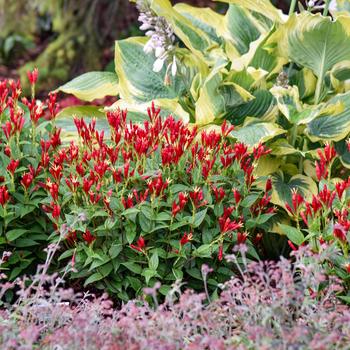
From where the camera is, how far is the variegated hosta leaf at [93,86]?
4133mm

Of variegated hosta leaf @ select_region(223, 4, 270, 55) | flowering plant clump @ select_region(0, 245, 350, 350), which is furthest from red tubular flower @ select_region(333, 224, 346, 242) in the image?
variegated hosta leaf @ select_region(223, 4, 270, 55)

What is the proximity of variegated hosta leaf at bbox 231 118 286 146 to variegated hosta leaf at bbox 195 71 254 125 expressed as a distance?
154mm

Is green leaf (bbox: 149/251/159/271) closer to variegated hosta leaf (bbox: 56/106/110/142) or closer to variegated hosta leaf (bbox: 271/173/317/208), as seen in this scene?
variegated hosta leaf (bbox: 271/173/317/208)

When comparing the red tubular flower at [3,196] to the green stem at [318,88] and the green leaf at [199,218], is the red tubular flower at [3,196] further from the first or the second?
the green stem at [318,88]

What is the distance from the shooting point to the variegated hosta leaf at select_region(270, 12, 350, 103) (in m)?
3.56

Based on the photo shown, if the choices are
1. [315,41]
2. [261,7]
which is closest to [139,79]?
[261,7]

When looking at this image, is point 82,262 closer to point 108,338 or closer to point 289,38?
point 108,338

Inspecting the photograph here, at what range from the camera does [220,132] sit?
11.4 feet

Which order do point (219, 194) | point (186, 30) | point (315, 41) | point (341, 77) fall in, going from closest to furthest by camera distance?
point (219, 194) < point (315, 41) < point (341, 77) < point (186, 30)

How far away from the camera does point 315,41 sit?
3.63 metres

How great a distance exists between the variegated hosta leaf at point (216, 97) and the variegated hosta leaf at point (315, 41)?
316 mm

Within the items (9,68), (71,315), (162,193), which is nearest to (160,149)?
(162,193)

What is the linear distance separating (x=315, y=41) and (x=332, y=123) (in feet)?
1.26

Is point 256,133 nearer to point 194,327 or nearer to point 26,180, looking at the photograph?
point 26,180
